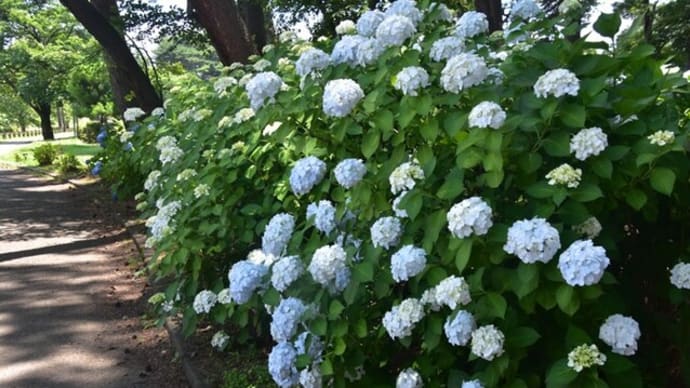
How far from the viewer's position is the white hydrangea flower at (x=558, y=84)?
201cm

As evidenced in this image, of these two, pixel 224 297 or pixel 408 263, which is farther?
pixel 224 297

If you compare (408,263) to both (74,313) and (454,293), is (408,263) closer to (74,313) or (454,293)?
(454,293)

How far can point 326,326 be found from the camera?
2389mm

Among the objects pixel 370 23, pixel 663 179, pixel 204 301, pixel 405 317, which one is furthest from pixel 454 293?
pixel 204 301

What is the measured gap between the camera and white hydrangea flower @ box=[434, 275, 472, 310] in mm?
1980

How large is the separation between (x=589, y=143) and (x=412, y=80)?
2.15 feet

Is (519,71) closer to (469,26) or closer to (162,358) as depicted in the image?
(469,26)

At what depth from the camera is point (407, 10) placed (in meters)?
2.79

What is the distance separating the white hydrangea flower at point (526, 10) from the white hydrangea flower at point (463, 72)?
692 millimetres

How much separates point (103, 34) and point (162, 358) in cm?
682

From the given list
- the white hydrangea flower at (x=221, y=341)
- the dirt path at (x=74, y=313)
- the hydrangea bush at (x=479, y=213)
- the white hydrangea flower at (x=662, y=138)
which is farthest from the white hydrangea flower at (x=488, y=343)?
the dirt path at (x=74, y=313)

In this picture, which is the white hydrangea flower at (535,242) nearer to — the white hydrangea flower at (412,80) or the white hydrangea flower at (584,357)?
the white hydrangea flower at (584,357)

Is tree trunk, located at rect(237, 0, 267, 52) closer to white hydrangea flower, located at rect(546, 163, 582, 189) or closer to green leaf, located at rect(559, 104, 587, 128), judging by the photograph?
green leaf, located at rect(559, 104, 587, 128)

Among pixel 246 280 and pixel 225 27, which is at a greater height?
pixel 225 27
